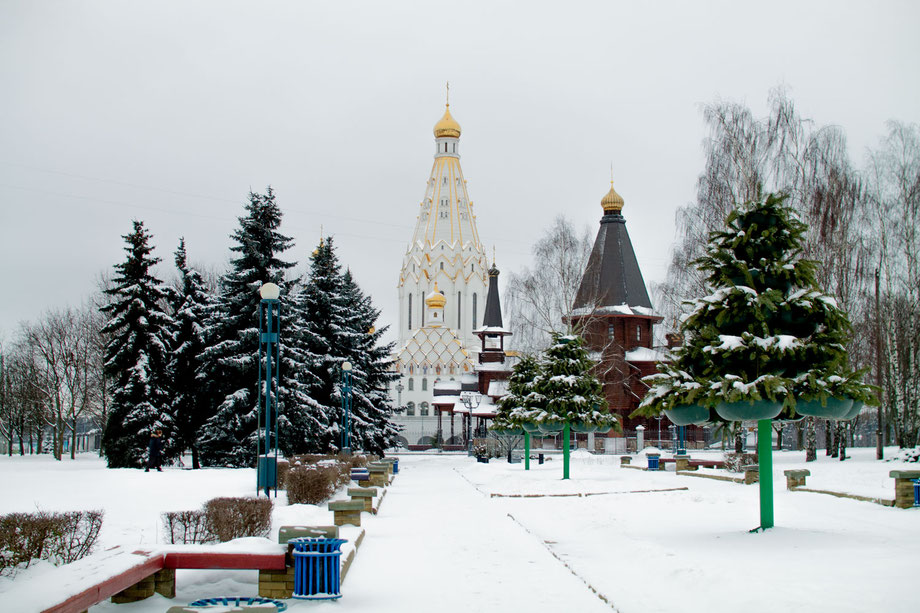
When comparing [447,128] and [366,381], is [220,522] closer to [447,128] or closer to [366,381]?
[366,381]

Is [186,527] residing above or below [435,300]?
below

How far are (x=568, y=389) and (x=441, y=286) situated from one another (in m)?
66.9

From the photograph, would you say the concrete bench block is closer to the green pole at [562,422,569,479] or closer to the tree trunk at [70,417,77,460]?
the green pole at [562,422,569,479]


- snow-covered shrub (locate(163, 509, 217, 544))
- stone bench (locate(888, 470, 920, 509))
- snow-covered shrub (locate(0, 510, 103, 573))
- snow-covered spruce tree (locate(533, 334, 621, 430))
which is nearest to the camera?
snow-covered shrub (locate(0, 510, 103, 573))

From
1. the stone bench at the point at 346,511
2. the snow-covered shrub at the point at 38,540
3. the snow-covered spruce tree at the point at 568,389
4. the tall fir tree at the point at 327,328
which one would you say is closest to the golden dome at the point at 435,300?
the tall fir tree at the point at 327,328

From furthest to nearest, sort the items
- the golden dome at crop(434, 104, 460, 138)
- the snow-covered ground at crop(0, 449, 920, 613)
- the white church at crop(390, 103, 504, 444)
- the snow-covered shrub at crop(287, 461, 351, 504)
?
the golden dome at crop(434, 104, 460, 138) < the white church at crop(390, 103, 504, 444) < the snow-covered shrub at crop(287, 461, 351, 504) < the snow-covered ground at crop(0, 449, 920, 613)

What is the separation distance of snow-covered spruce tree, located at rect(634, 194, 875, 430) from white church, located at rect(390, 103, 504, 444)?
72.9 metres

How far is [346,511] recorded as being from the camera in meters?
11.8

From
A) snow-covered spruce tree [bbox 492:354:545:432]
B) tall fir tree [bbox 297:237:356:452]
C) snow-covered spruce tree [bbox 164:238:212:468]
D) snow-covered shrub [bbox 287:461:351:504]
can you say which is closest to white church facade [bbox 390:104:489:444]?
snow-covered spruce tree [bbox 492:354:545:432]

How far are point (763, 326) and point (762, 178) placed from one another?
19888 mm

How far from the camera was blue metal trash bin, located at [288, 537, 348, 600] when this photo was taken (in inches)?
297

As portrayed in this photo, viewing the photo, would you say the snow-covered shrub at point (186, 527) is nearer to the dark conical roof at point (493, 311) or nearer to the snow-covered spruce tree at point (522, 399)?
the snow-covered spruce tree at point (522, 399)

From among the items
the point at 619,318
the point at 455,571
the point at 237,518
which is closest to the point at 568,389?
the point at 455,571

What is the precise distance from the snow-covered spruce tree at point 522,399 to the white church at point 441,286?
4891 cm
